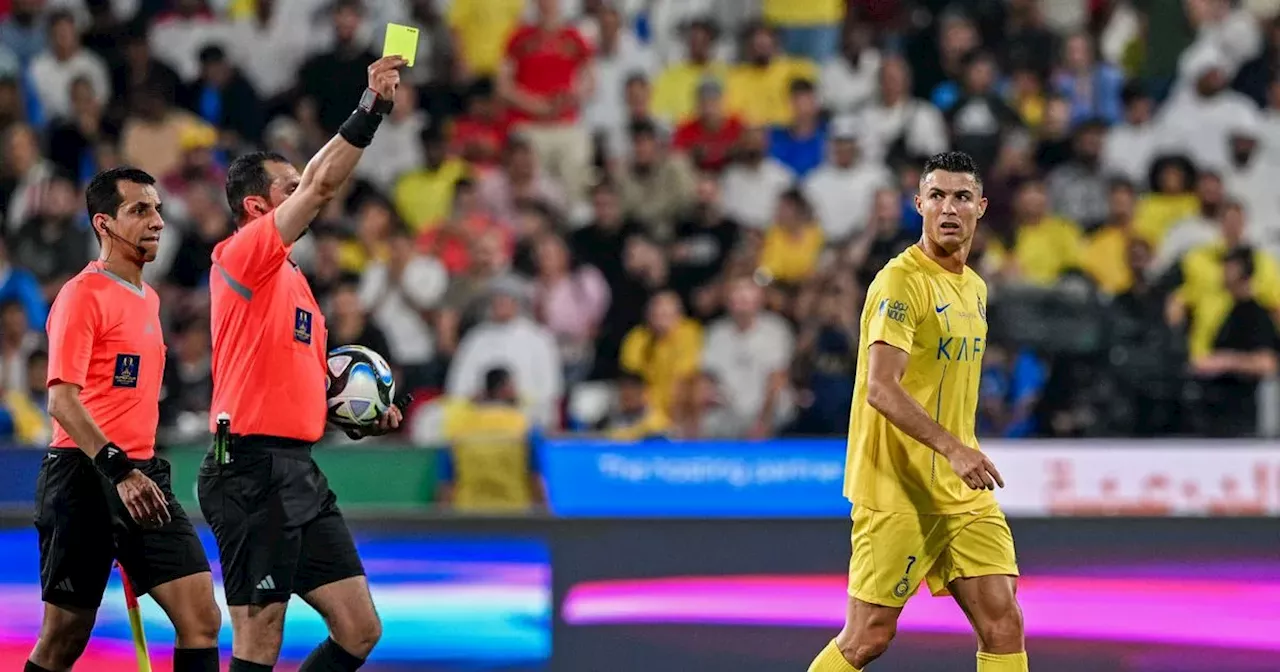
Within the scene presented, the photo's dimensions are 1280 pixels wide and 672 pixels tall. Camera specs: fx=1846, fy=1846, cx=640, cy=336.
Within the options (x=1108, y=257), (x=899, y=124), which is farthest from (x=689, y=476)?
(x=899, y=124)

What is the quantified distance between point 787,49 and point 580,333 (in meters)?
4.05

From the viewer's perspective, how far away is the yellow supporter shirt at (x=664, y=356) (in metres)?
14.5

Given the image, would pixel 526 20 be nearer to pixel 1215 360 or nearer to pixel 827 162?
pixel 827 162

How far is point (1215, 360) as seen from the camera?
47.0ft

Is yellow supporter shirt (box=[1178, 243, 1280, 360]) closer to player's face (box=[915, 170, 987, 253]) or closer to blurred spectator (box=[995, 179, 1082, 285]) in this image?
blurred spectator (box=[995, 179, 1082, 285])

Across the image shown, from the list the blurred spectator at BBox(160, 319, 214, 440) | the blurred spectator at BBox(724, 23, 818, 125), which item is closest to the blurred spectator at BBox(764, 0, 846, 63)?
the blurred spectator at BBox(724, 23, 818, 125)

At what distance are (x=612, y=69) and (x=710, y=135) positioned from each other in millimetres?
1301

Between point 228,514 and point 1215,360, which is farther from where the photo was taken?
point 1215,360

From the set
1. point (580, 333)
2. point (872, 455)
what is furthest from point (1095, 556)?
point (580, 333)

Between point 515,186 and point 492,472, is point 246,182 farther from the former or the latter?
point 515,186

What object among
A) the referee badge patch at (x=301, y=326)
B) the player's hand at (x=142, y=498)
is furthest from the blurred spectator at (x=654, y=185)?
the player's hand at (x=142, y=498)

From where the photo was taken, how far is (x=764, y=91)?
17000mm

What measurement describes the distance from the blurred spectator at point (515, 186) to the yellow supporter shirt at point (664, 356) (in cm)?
192

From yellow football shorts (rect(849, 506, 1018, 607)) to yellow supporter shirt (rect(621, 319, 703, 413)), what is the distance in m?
7.27
